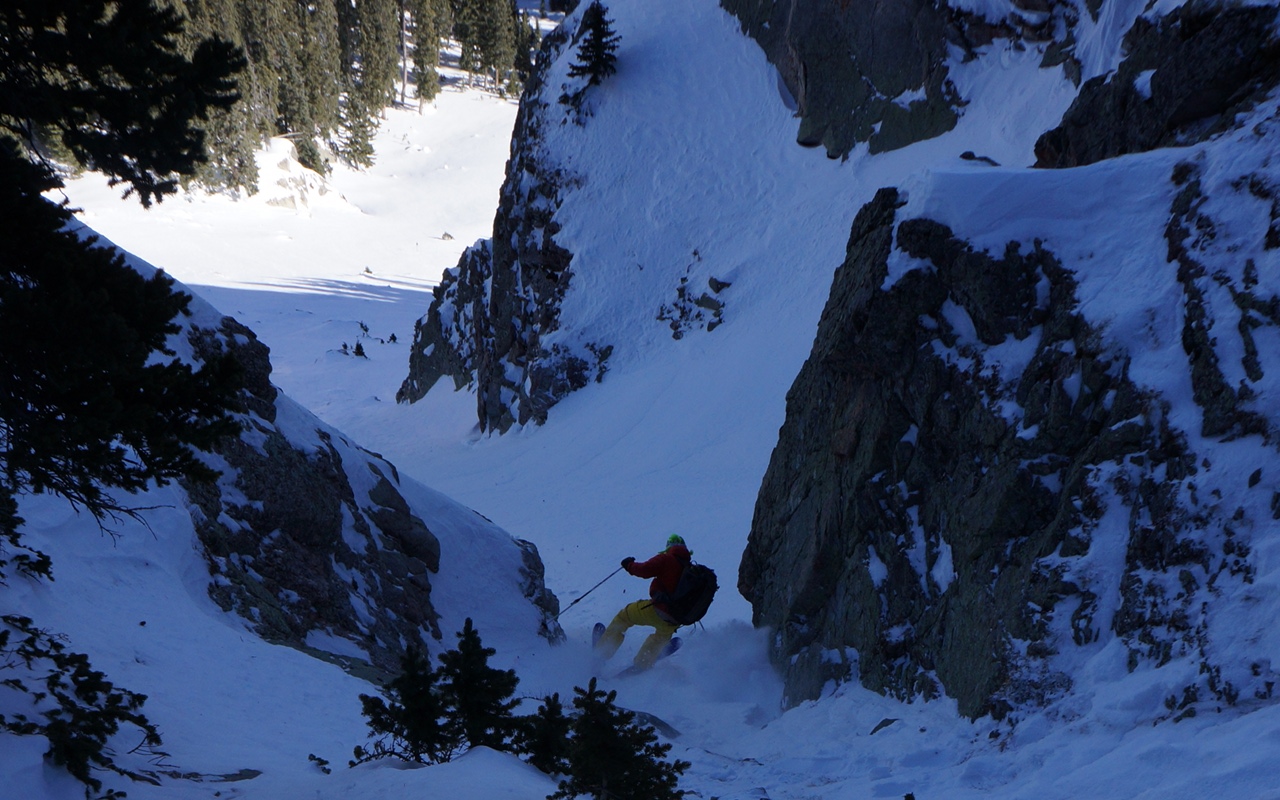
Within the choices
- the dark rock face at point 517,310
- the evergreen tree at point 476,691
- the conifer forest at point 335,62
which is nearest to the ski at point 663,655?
the evergreen tree at point 476,691

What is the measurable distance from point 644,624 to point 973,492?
4988 millimetres

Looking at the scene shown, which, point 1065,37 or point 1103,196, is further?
point 1065,37

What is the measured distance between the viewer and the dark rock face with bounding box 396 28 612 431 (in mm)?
25922

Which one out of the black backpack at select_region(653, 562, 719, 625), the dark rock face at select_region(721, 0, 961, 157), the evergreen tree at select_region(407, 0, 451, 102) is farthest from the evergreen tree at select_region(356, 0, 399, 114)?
the black backpack at select_region(653, 562, 719, 625)

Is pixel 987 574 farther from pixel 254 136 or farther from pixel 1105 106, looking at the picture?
pixel 254 136

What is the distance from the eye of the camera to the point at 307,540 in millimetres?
9859

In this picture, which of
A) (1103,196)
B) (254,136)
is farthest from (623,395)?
(254,136)

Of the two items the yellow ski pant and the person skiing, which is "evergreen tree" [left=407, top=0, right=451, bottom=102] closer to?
the yellow ski pant

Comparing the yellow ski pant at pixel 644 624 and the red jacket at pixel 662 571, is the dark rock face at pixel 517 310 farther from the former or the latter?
the red jacket at pixel 662 571

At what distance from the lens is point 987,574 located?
752 cm

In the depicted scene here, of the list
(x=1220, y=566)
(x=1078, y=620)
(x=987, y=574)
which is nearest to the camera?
(x=1220, y=566)

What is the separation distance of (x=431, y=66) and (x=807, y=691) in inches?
2777

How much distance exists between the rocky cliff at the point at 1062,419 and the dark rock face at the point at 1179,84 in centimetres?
2

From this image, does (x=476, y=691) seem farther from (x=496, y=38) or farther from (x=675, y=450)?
(x=496, y=38)
